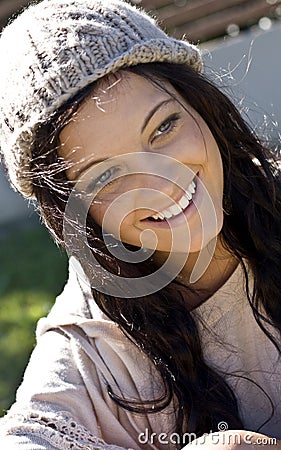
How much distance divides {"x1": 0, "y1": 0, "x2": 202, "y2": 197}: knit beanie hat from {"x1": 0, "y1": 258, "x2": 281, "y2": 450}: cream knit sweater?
0.38m

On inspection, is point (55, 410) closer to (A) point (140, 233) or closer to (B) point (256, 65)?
(A) point (140, 233)

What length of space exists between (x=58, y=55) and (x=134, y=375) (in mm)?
682

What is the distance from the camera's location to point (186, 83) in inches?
81.1

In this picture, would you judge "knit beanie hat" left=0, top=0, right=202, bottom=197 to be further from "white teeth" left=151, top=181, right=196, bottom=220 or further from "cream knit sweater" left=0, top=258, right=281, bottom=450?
"cream knit sweater" left=0, top=258, right=281, bottom=450

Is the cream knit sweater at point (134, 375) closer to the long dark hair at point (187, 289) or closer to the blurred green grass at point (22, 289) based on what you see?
the long dark hair at point (187, 289)

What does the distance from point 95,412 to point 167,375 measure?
0.17m

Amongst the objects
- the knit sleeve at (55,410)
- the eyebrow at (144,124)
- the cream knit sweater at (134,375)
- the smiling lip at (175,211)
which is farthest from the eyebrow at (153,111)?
the knit sleeve at (55,410)

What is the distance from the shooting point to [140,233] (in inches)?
78.6

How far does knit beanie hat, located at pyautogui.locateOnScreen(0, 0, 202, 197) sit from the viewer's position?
1923 millimetres

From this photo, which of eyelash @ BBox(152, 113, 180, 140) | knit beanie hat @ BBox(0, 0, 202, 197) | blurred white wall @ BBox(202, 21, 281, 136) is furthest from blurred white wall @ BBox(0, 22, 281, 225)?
eyelash @ BBox(152, 113, 180, 140)

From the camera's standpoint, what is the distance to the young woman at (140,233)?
193 cm

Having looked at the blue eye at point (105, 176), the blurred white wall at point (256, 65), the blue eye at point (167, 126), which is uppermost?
the blurred white wall at point (256, 65)

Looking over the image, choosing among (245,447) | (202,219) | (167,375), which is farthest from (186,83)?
(245,447)

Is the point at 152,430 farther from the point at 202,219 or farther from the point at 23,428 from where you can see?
the point at 202,219
